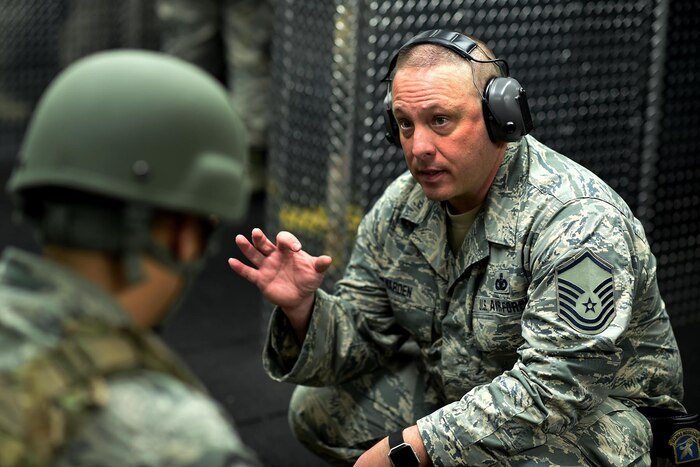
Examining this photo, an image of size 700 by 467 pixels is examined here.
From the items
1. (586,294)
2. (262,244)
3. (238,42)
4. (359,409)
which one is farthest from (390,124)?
(238,42)

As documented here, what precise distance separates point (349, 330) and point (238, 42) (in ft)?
10.4

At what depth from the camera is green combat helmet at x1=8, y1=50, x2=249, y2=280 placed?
1.43 meters

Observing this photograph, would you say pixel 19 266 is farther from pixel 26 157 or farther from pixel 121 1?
pixel 121 1

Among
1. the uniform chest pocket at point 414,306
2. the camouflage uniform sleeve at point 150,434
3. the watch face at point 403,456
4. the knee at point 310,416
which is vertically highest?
the camouflage uniform sleeve at point 150,434

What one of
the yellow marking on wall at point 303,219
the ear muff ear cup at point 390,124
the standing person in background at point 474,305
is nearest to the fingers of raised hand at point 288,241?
the standing person in background at point 474,305

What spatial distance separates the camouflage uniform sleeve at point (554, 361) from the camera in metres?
2.00

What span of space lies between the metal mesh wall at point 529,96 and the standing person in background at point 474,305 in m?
0.94

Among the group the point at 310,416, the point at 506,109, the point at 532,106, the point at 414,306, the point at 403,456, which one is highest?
the point at 506,109

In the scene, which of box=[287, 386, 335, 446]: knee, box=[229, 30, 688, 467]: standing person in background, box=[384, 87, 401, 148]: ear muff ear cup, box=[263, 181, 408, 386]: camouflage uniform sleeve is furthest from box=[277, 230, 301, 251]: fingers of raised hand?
box=[287, 386, 335, 446]: knee

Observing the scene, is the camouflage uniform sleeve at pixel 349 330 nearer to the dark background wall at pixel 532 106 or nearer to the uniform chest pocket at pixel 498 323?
the uniform chest pocket at pixel 498 323

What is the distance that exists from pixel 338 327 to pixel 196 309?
1848 millimetres

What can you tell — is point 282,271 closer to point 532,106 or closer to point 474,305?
point 474,305

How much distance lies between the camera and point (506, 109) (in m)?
2.08

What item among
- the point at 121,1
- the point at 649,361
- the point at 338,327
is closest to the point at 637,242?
the point at 649,361
